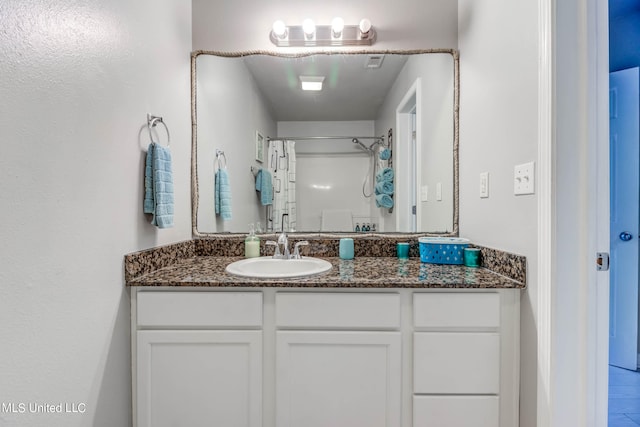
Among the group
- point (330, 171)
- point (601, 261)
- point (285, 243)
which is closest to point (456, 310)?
point (601, 261)

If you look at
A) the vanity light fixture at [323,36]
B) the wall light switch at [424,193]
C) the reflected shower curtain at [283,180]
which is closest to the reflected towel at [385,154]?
the wall light switch at [424,193]

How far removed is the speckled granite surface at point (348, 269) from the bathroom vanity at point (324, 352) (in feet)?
0.04

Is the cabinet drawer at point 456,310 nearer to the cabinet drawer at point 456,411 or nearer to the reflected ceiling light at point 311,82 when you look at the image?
the cabinet drawer at point 456,411

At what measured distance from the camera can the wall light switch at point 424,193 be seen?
1.82 m

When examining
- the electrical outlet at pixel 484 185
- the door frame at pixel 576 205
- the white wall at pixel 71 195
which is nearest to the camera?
the white wall at pixel 71 195

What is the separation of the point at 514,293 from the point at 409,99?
111cm

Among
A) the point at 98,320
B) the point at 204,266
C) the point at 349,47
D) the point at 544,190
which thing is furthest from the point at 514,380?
the point at 349,47

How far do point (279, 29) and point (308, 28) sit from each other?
0.51 ft

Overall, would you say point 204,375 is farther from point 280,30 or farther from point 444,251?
point 280,30

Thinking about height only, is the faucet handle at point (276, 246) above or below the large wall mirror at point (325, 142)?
below

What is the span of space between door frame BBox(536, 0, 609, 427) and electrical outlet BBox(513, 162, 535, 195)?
67mm

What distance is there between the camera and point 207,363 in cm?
125

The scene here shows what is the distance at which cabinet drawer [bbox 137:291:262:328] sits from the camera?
1.25m

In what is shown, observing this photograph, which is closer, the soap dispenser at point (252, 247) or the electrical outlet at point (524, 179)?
the electrical outlet at point (524, 179)
